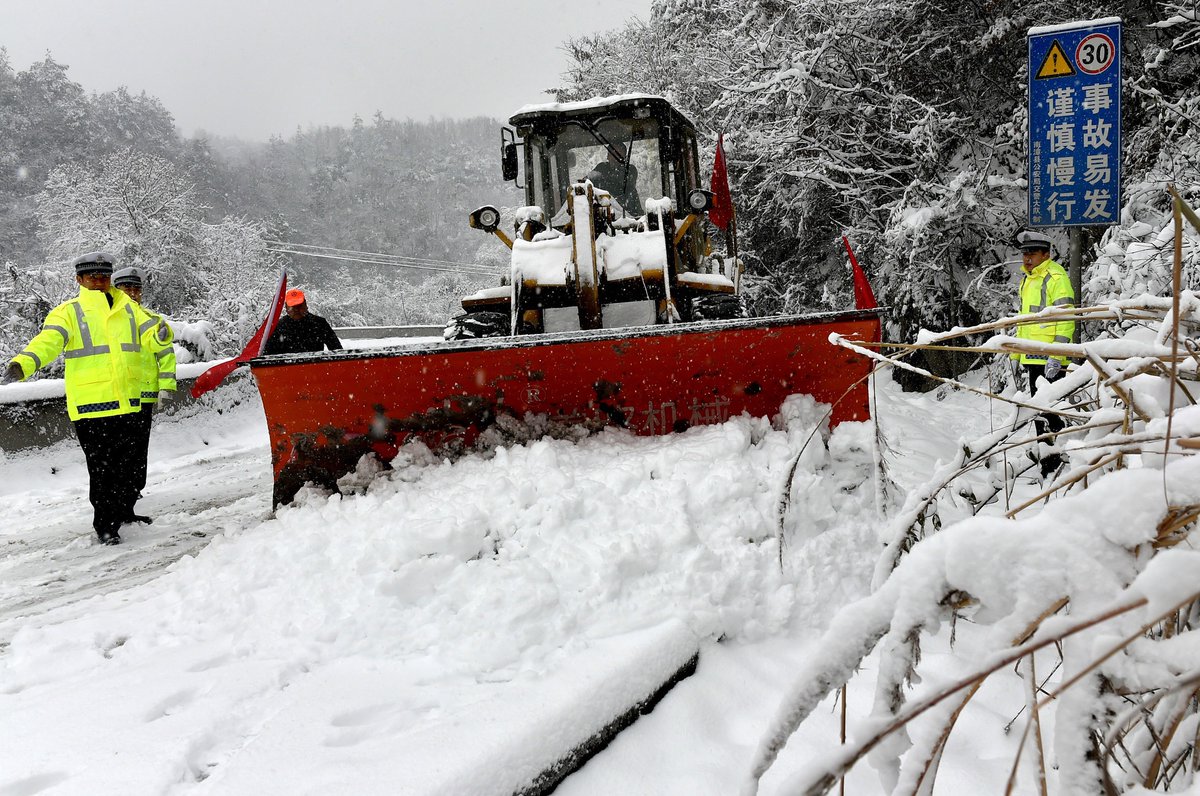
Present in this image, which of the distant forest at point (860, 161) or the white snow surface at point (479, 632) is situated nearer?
the white snow surface at point (479, 632)

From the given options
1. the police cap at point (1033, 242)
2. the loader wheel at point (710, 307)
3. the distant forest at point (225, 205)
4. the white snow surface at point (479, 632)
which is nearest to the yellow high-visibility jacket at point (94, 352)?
the white snow surface at point (479, 632)

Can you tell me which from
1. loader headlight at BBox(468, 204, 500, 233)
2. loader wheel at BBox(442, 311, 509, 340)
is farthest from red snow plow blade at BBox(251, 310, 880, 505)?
loader wheel at BBox(442, 311, 509, 340)

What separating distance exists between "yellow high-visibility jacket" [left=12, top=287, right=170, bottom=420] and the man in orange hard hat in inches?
51.5

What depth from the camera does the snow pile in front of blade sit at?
2.24 metres

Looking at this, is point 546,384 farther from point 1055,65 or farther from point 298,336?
point 1055,65


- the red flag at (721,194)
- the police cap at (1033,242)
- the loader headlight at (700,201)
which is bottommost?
the police cap at (1033,242)

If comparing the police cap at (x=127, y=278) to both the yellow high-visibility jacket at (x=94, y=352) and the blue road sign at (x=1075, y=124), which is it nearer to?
the yellow high-visibility jacket at (x=94, y=352)

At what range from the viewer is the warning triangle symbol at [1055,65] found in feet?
12.6

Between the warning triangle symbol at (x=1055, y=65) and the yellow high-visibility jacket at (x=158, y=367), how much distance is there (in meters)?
5.44

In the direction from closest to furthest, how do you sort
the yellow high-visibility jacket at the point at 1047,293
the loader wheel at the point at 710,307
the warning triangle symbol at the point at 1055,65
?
the warning triangle symbol at the point at 1055,65 → the yellow high-visibility jacket at the point at 1047,293 → the loader wheel at the point at 710,307

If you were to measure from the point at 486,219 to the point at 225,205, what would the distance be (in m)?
55.8

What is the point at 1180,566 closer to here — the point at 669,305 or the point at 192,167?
the point at 669,305

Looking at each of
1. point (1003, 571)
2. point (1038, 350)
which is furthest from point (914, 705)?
point (1038, 350)

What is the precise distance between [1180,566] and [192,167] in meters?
53.3
